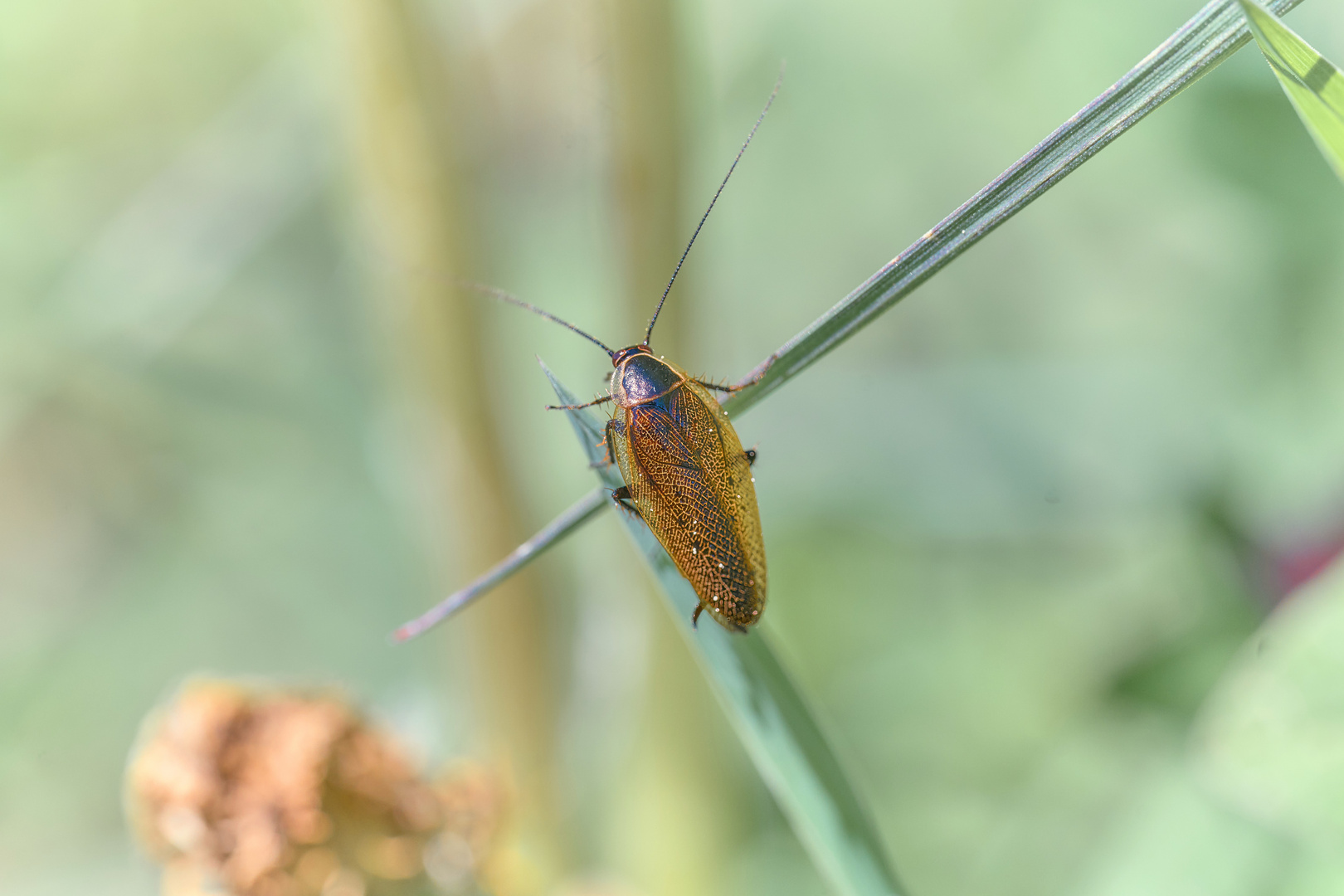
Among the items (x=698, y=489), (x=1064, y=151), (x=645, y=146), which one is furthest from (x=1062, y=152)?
(x=645, y=146)

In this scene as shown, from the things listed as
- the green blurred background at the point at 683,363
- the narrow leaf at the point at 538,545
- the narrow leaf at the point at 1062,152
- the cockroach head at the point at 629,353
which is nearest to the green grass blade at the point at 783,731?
the narrow leaf at the point at 538,545

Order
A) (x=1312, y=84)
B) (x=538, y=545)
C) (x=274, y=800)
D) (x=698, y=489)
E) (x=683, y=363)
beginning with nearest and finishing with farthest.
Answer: (x=1312, y=84) < (x=538, y=545) < (x=274, y=800) < (x=698, y=489) < (x=683, y=363)

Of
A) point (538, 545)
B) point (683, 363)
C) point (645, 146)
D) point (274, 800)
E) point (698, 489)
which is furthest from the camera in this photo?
point (683, 363)

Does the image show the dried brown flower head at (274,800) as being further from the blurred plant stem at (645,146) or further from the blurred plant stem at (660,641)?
the blurred plant stem at (645,146)

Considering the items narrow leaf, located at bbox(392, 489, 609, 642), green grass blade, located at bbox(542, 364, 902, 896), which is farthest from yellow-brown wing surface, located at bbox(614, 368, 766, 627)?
narrow leaf, located at bbox(392, 489, 609, 642)

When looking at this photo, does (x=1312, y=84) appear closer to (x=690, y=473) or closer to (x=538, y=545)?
(x=538, y=545)

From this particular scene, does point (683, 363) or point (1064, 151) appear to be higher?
point (683, 363)
